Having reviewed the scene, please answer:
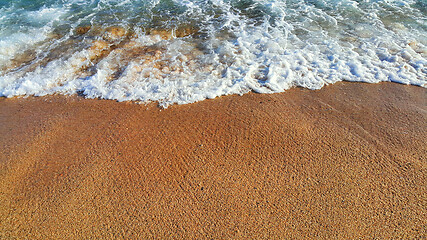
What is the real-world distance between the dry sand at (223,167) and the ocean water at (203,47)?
0.49m

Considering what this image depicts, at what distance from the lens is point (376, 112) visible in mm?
3867

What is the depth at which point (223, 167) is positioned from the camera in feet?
10.3

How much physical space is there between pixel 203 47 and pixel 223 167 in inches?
139

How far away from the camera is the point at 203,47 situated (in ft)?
19.3

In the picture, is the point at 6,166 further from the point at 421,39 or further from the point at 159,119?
the point at 421,39

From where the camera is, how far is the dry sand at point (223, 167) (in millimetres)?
2600

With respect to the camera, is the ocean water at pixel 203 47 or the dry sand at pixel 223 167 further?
the ocean water at pixel 203 47

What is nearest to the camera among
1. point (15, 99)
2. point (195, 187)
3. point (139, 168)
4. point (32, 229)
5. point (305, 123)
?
point (32, 229)

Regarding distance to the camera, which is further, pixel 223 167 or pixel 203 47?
pixel 203 47

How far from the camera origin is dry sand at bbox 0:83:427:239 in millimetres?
2600

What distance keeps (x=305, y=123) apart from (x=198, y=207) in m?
1.95

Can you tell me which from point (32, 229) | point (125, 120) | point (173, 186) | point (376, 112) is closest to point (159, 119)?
point (125, 120)

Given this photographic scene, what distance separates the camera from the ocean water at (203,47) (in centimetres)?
462

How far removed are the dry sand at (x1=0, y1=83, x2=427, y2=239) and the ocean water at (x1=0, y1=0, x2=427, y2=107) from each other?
1.60 ft
